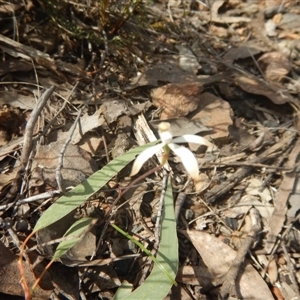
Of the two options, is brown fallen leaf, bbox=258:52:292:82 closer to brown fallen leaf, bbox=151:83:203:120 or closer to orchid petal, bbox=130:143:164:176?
brown fallen leaf, bbox=151:83:203:120

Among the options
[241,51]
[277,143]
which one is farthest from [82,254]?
[241,51]

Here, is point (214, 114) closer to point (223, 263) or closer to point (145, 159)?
point (223, 263)

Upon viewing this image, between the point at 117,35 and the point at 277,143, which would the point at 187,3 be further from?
the point at 277,143

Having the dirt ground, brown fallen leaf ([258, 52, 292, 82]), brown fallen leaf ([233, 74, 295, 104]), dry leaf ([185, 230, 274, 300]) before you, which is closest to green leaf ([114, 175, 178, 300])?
the dirt ground

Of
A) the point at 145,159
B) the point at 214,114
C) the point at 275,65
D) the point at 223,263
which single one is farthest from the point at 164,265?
the point at 275,65

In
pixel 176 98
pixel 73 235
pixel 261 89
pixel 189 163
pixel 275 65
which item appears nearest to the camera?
pixel 189 163

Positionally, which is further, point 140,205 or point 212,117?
point 212,117

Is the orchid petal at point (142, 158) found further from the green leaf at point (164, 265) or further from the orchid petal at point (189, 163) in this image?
the green leaf at point (164, 265)
